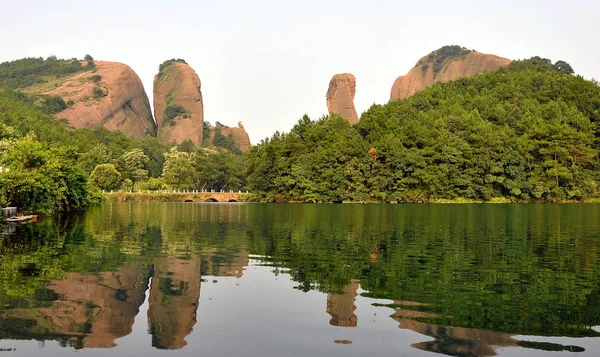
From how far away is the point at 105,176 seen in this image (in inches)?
5032

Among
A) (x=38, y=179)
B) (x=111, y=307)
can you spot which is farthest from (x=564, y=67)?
(x=111, y=307)

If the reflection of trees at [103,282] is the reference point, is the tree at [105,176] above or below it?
above

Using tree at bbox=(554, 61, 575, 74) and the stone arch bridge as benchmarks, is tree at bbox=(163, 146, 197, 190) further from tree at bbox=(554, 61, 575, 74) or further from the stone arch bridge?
tree at bbox=(554, 61, 575, 74)

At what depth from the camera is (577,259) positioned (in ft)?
67.0

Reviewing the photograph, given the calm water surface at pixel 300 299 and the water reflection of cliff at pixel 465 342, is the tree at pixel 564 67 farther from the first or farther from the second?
the water reflection of cliff at pixel 465 342

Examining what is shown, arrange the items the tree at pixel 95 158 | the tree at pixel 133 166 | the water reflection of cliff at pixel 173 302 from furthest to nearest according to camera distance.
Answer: the tree at pixel 133 166
the tree at pixel 95 158
the water reflection of cliff at pixel 173 302

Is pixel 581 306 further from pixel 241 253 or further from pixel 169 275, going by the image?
pixel 241 253

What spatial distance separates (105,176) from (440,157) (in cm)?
7204

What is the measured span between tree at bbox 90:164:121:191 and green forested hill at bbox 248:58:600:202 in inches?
1280

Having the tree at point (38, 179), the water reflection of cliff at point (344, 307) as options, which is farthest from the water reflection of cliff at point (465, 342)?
the tree at point (38, 179)

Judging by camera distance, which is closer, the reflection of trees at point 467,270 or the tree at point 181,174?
the reflection of trees at point 467,270

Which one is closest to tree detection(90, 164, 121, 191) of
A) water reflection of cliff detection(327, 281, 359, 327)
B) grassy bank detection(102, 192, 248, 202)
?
grassy bank detection(102, 192, 248, 202)

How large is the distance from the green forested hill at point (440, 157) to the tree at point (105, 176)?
1280 inches

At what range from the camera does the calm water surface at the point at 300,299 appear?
9883 mm
